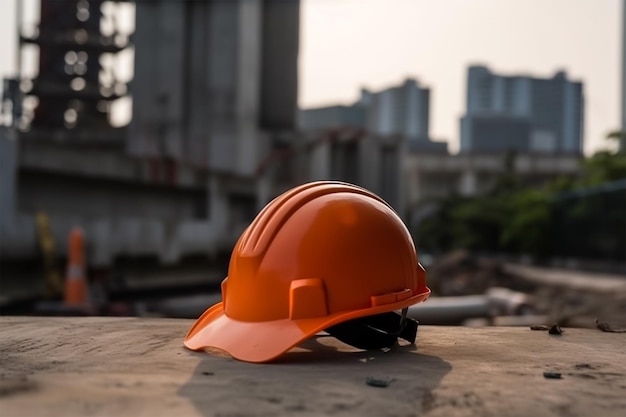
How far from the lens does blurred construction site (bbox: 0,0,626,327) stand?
465 inches

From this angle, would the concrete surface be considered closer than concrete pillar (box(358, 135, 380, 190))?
Yes

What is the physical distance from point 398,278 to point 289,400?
4.38 feet

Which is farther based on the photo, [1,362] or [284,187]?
[284,187]

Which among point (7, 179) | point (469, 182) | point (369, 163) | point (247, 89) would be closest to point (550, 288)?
point (369, 163)

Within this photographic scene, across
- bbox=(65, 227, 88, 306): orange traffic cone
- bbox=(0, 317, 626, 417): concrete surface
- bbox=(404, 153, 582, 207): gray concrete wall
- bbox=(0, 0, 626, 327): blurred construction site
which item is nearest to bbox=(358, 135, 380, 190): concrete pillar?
bbox=(0, 0, 626, 327): blurred construction site

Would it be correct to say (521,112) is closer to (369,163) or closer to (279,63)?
(279,63)

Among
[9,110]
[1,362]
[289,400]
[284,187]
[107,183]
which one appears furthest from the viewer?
[284,187]

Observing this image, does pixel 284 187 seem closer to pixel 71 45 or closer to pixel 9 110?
pixel 9 110

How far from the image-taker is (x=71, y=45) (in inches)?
1555

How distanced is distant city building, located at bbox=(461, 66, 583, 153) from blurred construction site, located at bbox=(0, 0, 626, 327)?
67.9m

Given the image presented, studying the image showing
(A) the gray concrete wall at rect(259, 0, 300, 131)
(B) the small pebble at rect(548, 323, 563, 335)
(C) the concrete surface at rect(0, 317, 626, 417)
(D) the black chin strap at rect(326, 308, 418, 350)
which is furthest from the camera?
(A) the gray concrete wall at rect(259, 0, 300, 131)

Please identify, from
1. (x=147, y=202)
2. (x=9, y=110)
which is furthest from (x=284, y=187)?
(x=9, y=110)

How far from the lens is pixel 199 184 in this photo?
17906mm

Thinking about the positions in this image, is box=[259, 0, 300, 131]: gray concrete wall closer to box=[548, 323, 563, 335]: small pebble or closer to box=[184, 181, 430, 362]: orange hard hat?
box=[548, 323, 563, 335]: small pebble
